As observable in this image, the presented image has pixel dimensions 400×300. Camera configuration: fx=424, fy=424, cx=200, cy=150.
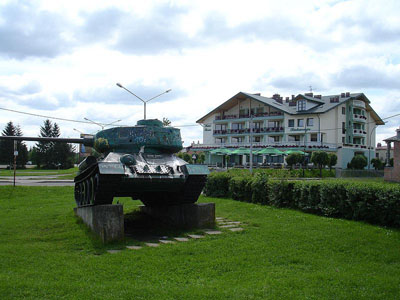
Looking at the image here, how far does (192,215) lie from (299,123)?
43722 millimetres

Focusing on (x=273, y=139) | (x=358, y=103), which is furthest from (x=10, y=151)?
(x=358, y=103)

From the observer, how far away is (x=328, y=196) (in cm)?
1223

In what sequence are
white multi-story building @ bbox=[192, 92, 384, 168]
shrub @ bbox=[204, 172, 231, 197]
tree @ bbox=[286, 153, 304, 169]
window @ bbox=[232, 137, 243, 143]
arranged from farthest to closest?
window @ bbox=[232, 137, 243, 143] < white multi-story building @ bbox=[192, 92, 384, 168] < tree @ bbox=[286, 153, 304, 169] < shrub @ bbox=[204, 172, 231, 197]

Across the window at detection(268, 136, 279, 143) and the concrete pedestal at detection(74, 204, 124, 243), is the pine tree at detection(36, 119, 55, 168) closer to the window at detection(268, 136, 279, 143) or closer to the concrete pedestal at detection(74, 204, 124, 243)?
the window at detection(268, 136, 279, 143)

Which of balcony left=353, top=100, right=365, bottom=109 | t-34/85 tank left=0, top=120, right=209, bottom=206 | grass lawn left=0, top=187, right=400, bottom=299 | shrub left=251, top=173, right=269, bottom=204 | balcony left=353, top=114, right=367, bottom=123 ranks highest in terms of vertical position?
balcony left=353, top=100, right=365, bottom=109

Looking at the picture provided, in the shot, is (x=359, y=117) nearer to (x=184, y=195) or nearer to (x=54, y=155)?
(x=54, y=155)

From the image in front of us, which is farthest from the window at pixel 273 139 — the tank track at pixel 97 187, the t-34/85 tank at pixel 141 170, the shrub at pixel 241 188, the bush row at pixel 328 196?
the tank track at pixel 97 187

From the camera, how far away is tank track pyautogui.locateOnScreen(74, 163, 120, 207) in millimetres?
8992

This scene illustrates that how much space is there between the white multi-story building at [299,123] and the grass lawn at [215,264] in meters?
38.8

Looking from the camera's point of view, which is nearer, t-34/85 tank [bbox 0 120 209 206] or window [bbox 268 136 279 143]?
t-34/85 tank [bbox 0 120 209 206]

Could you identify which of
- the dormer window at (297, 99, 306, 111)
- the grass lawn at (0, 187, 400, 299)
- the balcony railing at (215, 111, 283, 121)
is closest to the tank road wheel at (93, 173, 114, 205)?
the grass lawn at (0, 187, 400, 299)

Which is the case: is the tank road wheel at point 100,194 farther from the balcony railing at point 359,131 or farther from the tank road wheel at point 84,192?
the balcony railing at point 359,131

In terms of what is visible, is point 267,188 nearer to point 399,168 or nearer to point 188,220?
point 188,220

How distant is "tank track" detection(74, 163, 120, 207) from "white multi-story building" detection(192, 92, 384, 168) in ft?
127
